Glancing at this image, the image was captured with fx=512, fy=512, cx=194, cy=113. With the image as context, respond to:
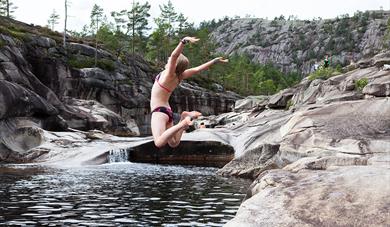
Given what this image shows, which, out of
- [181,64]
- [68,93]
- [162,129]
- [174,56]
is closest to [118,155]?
[68,93]

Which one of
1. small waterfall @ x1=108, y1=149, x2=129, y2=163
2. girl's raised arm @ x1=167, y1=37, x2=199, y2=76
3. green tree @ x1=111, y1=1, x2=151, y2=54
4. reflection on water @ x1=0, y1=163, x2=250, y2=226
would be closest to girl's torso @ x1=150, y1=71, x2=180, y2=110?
girl's raised arm @ x1=167, y1=37, x2=199, y2=76

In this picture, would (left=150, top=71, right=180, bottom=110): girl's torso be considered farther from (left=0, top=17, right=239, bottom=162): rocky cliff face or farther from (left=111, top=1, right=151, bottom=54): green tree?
(left=111, top=1, right=151, bottom=54): green tree

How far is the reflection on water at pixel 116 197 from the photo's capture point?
16562 millimetres

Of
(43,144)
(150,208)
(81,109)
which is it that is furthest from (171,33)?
(150,208)

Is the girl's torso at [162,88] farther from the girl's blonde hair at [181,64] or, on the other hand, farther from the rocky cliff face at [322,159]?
the rocky cliff face at [322,159]

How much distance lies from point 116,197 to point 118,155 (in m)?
17.6

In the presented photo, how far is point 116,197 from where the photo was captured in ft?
69.1

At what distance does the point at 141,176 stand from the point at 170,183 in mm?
3575

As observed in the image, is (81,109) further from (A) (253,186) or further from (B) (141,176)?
(A) (253,186)

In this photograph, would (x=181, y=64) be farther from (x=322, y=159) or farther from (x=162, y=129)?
(x=322, y=159)

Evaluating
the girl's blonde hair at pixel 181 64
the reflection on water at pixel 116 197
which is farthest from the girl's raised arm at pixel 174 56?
the reflection on water at pixel 116 197

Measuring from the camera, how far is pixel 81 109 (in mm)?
56469

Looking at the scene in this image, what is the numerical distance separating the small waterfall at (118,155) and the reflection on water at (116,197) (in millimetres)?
5941

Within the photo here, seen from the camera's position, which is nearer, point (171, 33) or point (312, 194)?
point (312, 194)
